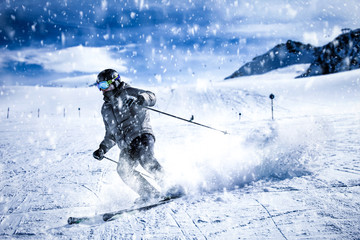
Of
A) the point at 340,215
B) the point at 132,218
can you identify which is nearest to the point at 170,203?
the point at 132,218

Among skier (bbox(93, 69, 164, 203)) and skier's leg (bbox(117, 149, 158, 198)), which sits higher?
skier (bbox(93, 69, 164, 203))

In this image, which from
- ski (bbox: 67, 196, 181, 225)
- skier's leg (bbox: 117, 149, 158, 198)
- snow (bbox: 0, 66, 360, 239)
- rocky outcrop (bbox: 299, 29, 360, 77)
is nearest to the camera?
snow (bbox: 0, 66, 360, 239)

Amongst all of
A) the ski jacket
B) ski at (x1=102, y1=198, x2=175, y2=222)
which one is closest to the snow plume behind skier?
the ski jacket

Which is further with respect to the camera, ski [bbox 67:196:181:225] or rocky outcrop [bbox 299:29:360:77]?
rocky outcrop [bbox 299:29:360:77]

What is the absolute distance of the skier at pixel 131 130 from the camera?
3264mm

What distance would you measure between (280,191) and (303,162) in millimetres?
1202

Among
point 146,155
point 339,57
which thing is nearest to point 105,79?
point 146,155

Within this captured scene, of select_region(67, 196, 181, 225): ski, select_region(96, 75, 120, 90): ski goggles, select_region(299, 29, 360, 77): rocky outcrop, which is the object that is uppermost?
select_region(299, 29, 360, 77): rocky outcrop

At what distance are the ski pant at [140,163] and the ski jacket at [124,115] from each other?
0.34ft

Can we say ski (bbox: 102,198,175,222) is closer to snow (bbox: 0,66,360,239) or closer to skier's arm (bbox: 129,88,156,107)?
snow (bbox: 0,66,360,239)

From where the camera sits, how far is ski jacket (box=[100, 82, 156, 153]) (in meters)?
3.37

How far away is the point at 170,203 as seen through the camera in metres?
3.03

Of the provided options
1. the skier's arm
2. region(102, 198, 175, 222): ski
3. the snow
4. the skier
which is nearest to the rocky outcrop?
the snow

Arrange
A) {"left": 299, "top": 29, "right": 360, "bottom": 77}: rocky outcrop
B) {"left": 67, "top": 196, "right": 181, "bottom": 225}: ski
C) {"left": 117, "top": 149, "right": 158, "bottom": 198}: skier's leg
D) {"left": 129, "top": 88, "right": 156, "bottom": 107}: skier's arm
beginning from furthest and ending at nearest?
{"left": 299, "top": 29, "right": 360, "bottom": 77}: rocky outcrop
{"left": 117, "top": 149, "right": 158, "bottom": 198}: skier's leg
{"left": 129, "top": 88, "right": 156, "bottom": 107}: skier's arm
{"left": 67, "top": 196, "right": 181, "bottom": 225}: ski
